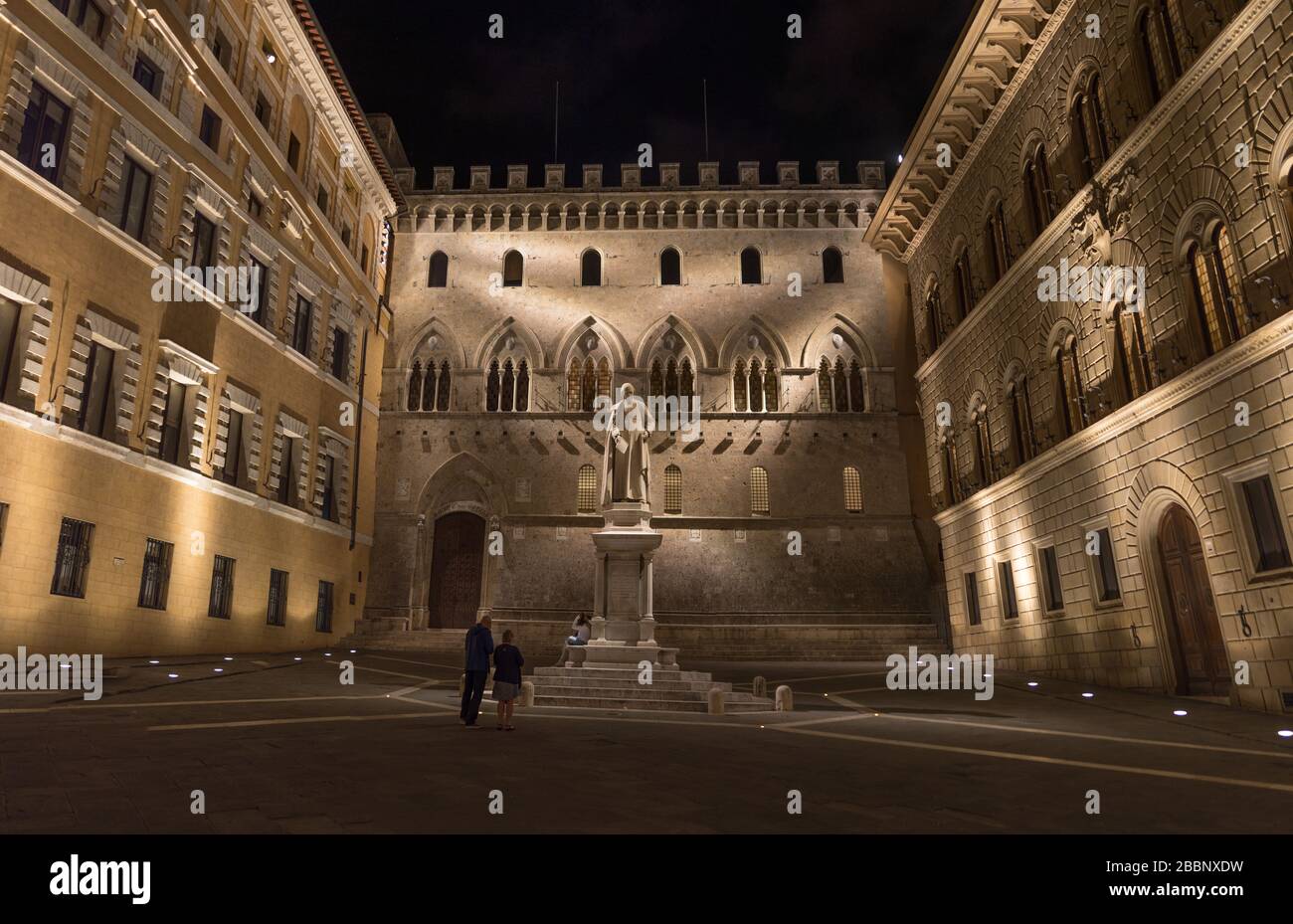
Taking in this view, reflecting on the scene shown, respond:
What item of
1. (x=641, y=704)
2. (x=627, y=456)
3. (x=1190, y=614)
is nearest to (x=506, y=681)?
(x=641, y=704)

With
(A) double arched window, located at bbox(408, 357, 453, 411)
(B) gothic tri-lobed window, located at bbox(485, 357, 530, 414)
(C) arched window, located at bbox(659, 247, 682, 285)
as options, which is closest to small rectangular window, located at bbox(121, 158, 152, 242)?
(A) double arched window, located at bbox(408, 357, 453, 411)

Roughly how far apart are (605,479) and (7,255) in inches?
503

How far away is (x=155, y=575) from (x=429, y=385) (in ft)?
52.0

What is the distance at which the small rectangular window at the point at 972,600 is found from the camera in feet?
78.0

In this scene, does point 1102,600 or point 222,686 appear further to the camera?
point 1102,600

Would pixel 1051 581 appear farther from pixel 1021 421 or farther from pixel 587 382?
pixel 587 382

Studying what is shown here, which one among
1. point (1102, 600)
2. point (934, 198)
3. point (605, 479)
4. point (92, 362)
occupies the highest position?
point (934, 198)

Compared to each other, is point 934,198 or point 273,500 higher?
point 934,198

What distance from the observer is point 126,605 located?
60.2 ft

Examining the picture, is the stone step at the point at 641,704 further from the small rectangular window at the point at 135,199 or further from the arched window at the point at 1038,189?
the small rectangular window at the point at 135,199

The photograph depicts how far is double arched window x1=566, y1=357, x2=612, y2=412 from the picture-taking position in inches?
1313

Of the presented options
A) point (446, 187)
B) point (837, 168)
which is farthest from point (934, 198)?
point (446, 187)
